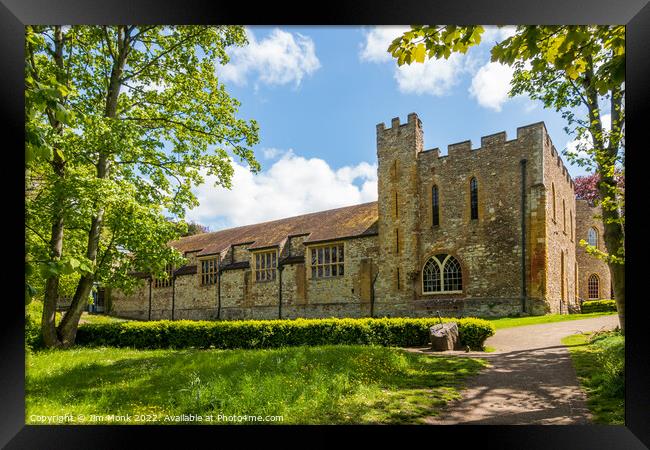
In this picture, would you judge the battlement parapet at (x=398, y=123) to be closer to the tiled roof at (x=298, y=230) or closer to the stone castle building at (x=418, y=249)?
the stone castle building at (x=418, y=249)

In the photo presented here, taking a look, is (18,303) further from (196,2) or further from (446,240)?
(446,240)

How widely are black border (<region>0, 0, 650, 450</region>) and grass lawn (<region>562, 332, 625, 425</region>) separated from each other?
1.20 m

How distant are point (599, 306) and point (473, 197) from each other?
9.43 metres

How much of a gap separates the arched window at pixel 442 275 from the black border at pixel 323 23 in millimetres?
15734

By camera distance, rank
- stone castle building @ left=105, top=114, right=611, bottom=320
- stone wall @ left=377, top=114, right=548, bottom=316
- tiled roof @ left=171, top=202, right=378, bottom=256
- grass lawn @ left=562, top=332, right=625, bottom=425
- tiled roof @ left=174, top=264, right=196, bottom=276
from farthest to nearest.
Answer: tiled roof @ left=174, top=264, right=196, bottom=276 → tiled roof @ left=171, top=202, right=378, bottom=256 → stone castle building @ left=105, top=114, right=611, bottom=320 → stone wall @ left=377, top=114, right=548, bottom=316 → grass lawn @ left=562, top=332, right=625, bottom=425

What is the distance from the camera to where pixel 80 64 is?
11875 millimetres

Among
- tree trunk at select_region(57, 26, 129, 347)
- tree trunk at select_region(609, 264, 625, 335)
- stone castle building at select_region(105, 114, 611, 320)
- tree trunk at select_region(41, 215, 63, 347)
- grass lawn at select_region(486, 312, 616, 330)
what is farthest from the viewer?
stone castle building at select_region(105, 114, 611, 320)

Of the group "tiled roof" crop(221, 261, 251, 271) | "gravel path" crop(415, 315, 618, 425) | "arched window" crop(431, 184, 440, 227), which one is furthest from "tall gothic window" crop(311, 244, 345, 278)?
"gravel path" crop(415, 315, 618, 425)

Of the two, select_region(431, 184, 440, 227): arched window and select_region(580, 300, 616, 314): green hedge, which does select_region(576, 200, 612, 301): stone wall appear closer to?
select_region(580, 300, 616, 314): green hedge

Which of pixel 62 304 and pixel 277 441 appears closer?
pixel 277 441

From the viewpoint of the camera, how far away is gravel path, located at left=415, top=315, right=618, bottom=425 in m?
5.29

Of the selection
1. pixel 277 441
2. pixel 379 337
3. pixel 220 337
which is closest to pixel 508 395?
pixel 277 441

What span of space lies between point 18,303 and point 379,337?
396 inches

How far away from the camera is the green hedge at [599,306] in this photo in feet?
69.3
